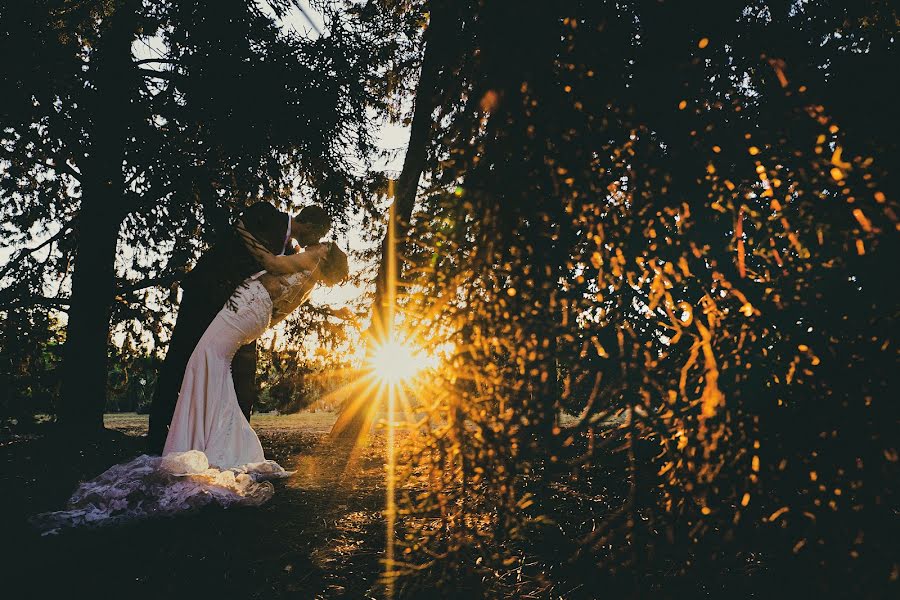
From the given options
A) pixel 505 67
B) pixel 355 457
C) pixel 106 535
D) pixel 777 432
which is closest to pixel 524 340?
pixel 777 432

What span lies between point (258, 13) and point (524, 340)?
18.8 ft

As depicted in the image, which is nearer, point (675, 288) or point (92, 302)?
point (675, 288)

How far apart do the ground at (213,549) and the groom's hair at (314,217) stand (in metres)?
2.95

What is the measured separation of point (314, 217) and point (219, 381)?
2138 millimetres

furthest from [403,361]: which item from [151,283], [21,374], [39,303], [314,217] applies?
[151,283]

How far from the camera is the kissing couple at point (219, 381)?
4.22 m

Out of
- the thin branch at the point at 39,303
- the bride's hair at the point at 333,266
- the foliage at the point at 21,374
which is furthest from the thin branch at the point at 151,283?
the bride's hair at the point at 333,266

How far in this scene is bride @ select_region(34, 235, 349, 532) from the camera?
415 cm

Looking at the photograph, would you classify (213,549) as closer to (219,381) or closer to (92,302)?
(219,381)

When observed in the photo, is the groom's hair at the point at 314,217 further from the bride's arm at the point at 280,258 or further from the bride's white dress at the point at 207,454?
the bride's white dress at the point at 207,454

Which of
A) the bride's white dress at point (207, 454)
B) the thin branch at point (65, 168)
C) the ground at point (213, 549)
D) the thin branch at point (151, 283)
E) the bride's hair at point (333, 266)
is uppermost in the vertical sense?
the thin branch at point (65, 168)

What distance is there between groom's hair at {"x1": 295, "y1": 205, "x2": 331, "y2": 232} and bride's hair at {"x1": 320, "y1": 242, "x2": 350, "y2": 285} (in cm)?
31

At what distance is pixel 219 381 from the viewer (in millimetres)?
5523

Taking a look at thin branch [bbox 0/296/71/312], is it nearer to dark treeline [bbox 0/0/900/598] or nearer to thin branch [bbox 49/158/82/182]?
thin branch [bbox 49/158/82/182]
